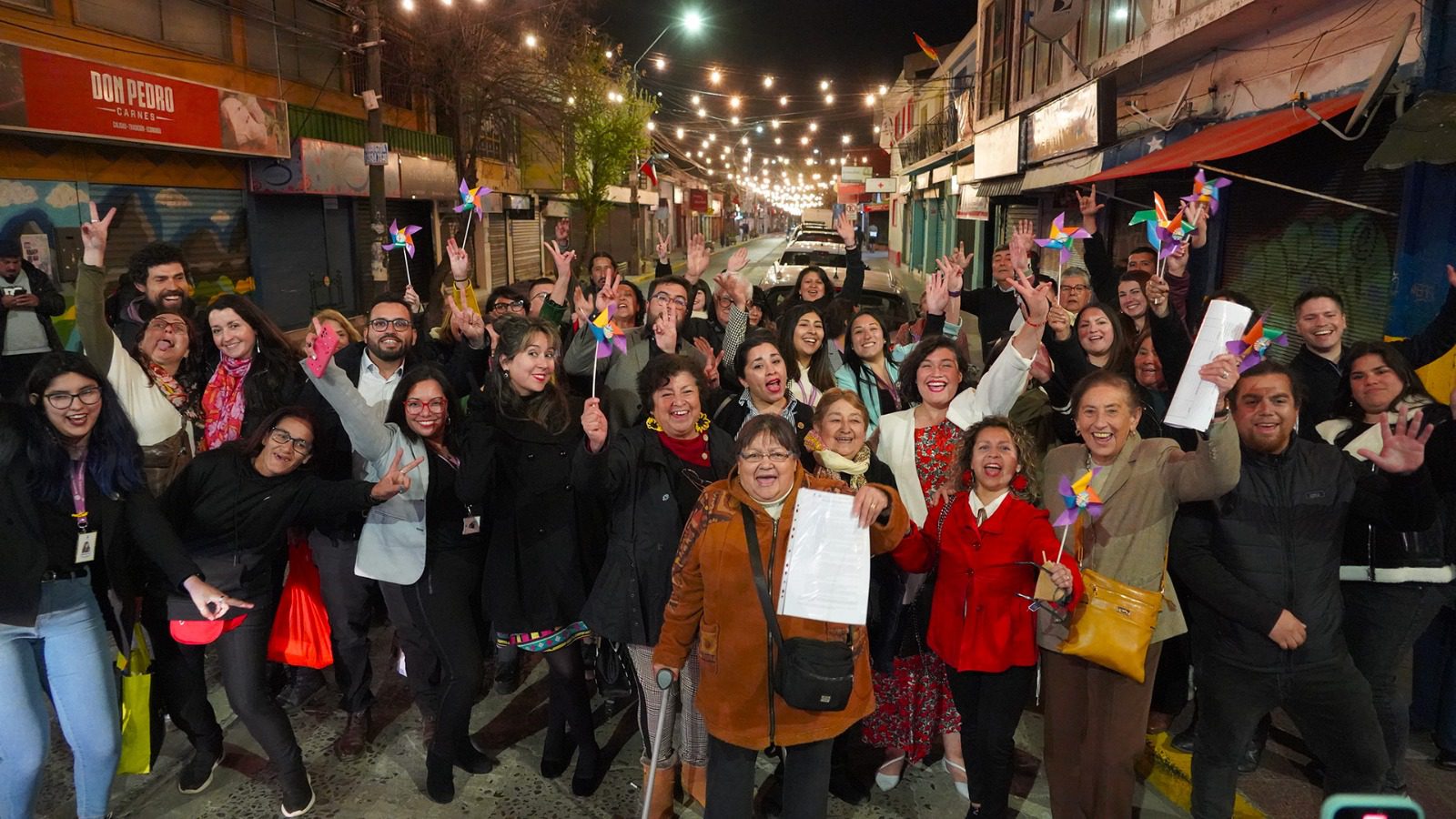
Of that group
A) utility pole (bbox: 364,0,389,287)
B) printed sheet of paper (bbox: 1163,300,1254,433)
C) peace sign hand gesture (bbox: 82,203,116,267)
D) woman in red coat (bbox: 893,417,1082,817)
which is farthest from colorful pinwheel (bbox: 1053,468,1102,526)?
utility pole (bbox: 364,0,389,287)

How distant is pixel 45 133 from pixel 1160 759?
1418 cm

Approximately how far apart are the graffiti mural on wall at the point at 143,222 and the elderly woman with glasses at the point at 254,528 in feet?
26.8

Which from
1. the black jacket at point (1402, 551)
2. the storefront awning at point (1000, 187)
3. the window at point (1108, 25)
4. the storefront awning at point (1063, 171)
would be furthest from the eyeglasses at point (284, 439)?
the storefront awning at point (1000, 187)

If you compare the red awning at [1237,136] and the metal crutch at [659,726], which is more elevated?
the red awning at [1237,136]

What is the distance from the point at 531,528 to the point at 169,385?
2.04 metres

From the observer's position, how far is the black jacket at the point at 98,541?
310 centimetres

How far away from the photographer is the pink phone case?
3611 mm

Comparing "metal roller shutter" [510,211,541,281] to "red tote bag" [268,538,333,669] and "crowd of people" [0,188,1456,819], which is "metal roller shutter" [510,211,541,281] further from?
"crowd of people" [0,188,1456,819]

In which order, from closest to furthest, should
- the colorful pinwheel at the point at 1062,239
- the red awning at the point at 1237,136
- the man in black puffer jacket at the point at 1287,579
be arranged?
the man in black puffer jacket at the point at 1287,579 → the colorful pinwheel at the point at 1062,239 → the red awning at the point at 1237,136

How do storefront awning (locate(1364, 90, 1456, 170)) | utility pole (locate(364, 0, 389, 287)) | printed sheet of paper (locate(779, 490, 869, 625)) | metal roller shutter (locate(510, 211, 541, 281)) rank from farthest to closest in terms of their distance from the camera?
1. metal roller shutter (locate(510, 211, 541, 281))
2. utility pole (locate(364, 0, 389, 287))
3. storefront awning (locate(1364, 90, 1456, 170))
4. printed sheet of paper (locate(779, 490, 869, 625))

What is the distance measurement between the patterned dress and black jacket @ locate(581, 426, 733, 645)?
1.15 meters

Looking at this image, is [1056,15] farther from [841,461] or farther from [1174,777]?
[841,461]

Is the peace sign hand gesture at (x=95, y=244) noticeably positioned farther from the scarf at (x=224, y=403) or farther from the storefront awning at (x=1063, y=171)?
the storefront awning at (x=1063, y=171)

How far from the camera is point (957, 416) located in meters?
3.98
